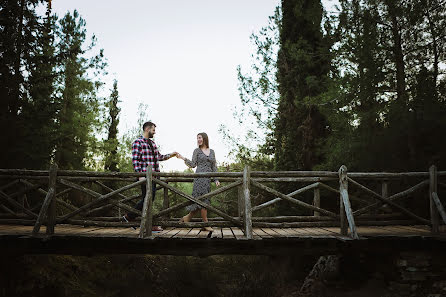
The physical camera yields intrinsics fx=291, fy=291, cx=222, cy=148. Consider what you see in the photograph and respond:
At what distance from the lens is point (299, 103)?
12289mm

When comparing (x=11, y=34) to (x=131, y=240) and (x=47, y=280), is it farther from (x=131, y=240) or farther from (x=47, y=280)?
(x=131, y=240)

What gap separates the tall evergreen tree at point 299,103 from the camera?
12.6m

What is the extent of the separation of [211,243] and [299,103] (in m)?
8.76

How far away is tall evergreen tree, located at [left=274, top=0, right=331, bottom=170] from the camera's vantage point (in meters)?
12.6

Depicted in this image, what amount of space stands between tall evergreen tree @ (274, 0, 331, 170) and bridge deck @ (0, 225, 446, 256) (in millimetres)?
7205

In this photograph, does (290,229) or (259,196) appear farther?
(259,196)

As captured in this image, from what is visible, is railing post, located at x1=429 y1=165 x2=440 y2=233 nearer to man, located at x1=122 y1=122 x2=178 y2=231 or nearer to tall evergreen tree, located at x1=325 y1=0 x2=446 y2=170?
tall evergreen tree, located at x1=325 y1=0 x2=446 y2=170

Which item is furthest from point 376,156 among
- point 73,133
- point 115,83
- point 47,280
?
point 115,83

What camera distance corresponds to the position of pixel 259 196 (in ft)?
48.5

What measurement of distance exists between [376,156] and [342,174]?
3.73 metres

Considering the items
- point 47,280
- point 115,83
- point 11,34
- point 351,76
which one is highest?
point 115,83

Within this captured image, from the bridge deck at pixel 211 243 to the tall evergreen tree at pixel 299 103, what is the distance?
720cm

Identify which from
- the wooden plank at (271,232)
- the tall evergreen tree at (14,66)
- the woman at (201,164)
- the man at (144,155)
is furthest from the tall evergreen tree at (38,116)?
the wooden plank at (271,232)

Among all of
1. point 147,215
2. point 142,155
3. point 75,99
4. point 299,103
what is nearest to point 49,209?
point 147,215
